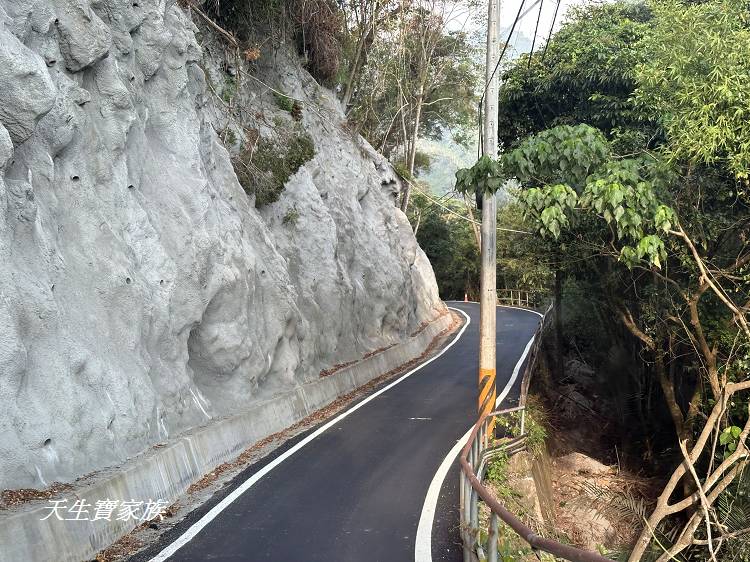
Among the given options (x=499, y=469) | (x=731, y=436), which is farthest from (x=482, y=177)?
(x=731, y=436)

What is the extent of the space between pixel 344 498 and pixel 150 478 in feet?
8.57

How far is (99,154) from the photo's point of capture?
12.6m

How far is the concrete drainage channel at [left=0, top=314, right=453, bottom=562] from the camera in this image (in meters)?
7.61

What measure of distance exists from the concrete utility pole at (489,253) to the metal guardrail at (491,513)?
0.71 meters

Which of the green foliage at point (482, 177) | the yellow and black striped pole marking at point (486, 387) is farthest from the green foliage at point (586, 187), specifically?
the yellow and black striped pole marking at point (486, 387)

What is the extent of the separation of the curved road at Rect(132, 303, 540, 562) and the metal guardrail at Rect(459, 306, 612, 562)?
1.85 ft

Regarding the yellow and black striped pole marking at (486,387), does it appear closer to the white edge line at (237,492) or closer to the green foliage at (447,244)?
the white edge line at (237,492)

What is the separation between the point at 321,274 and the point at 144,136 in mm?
9634

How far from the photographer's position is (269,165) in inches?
882

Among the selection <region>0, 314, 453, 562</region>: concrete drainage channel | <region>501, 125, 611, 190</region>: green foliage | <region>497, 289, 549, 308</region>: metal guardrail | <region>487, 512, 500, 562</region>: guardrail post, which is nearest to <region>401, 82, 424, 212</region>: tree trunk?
<region>497, 289, 549, 308</region>: metal guardrail

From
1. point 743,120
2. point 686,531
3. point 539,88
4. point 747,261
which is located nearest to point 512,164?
point 743,120

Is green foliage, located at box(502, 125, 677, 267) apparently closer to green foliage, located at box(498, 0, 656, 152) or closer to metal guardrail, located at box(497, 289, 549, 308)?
green foliage, located at box(498, 0, 656, 152)

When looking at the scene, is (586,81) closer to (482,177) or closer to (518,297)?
(482,177)

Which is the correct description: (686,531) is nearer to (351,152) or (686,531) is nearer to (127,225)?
(127,225)
